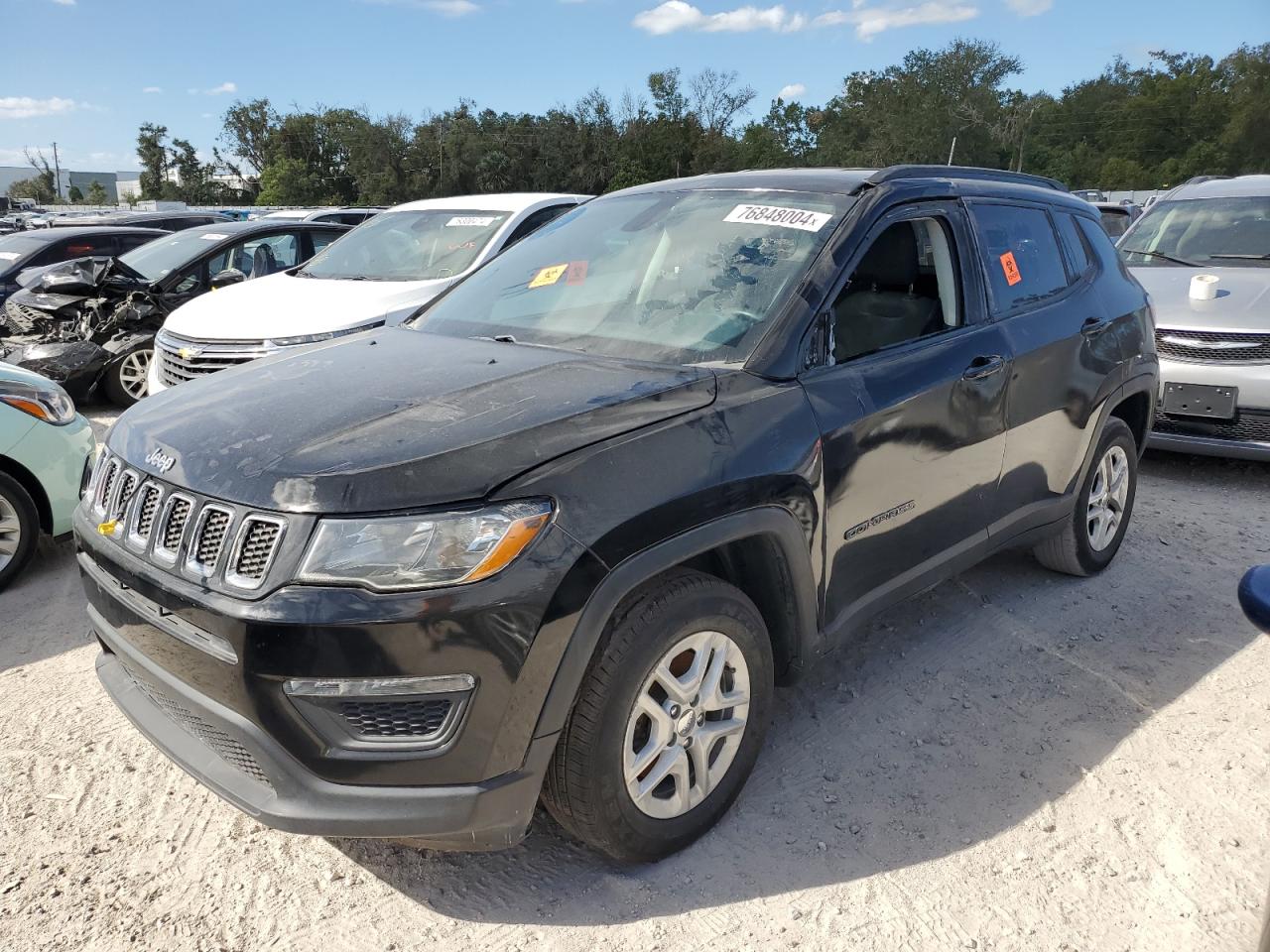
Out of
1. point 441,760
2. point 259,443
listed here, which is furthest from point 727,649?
point 259,443

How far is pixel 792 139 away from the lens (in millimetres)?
86750

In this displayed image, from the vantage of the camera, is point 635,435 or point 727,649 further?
point 727,649

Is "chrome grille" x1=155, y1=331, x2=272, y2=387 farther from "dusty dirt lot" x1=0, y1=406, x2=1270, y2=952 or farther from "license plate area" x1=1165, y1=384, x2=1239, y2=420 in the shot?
"license plate area" x1=1165, y1=384, x2=1239, y2=420

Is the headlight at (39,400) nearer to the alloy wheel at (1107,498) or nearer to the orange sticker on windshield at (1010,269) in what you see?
the orange sticker on windshield at (1010,269)

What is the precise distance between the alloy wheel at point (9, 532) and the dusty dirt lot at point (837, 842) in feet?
2.70

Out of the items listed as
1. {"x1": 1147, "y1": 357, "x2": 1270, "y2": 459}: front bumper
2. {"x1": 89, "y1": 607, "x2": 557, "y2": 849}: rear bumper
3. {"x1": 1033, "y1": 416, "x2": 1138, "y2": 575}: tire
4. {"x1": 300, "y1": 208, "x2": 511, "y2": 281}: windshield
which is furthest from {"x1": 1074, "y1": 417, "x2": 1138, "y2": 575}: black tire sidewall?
{"x1": 300, "y1": 208, "x2": 511, "y2": 281}: windshield

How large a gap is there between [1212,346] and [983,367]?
362 cm

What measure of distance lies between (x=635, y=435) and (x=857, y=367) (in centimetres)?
95

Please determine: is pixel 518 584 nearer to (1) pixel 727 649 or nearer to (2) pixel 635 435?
(2) pixel 635 435

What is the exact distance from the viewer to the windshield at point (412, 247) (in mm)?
7016

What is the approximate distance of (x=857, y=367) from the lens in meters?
2.95

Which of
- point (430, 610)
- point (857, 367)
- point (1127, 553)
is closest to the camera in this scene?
point (430, 610)

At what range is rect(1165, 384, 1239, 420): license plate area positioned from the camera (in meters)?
5.91

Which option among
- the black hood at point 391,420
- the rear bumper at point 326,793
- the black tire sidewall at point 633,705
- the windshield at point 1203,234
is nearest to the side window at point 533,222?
the black hood at point 391,420
